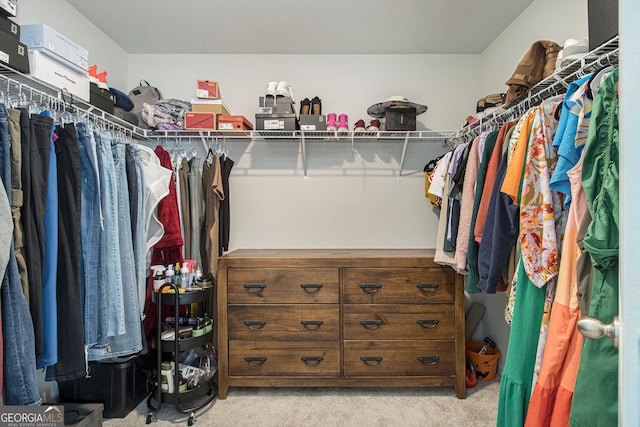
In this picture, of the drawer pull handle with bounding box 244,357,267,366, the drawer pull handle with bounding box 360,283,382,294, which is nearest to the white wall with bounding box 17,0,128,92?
the drawer pull handle with bounding box 244,357,267,366

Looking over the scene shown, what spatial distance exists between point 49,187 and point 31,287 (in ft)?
1.26

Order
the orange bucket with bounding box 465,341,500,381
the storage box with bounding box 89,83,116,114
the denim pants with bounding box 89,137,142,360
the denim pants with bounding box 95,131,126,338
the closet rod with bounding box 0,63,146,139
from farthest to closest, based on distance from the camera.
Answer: the orange bucket with bounding box 465,341,500,381 < the storage box with bounding box 89,83,116,114 < the denim pants with bounding box 89,137,142,360 < the denim pants with bounding box 95,131,126,338 < the closet rod with bounding box 0,63,146,139

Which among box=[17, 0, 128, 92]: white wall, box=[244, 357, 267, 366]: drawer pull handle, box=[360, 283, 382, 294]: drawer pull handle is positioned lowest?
box=[244, 357, 267, 366]: drawer pull handle

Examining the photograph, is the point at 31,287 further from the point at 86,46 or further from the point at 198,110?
the point at 86,46

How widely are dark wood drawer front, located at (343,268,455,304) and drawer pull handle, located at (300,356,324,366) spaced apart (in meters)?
0.39

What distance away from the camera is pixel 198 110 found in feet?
7.73

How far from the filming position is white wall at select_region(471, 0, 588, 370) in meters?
1.74

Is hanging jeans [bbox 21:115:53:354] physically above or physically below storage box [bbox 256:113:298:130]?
below

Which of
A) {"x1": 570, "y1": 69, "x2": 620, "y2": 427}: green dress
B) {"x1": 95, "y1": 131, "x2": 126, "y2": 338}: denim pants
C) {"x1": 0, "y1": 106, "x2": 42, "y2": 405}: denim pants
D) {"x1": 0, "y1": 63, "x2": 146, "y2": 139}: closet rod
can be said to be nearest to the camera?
{"x1": 570, "y1": 69, "x2": 620, "y2": 427}: green dress

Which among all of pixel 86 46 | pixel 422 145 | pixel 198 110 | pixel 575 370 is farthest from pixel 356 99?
pixel 575 370

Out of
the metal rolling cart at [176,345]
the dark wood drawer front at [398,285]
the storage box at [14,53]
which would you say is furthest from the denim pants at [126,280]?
the dark wood drawer front at [398,285]

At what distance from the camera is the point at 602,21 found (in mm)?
1089

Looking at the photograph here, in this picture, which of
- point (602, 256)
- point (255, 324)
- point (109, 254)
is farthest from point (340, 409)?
point (602, 256)

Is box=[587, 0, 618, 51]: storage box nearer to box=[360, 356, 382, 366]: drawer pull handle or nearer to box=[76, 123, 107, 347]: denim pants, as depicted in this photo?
box=[360, 356, 382, 366]: drawer pull handle
